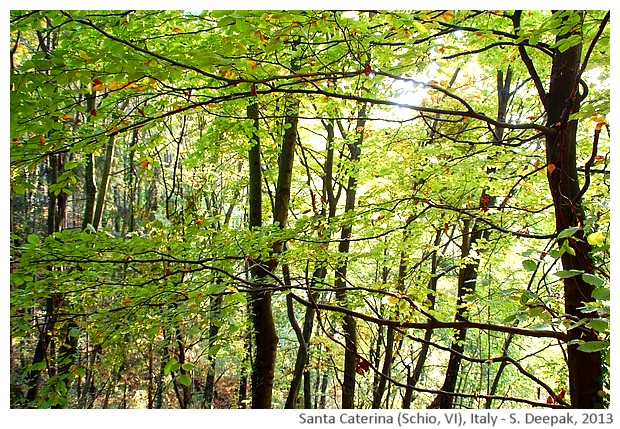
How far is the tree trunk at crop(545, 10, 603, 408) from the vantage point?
205 cm

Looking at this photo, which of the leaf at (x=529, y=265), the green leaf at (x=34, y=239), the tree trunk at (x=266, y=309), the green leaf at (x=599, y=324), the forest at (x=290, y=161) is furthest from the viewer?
the tree trunk at (x=266, y=309)

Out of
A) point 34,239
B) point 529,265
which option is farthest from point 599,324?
point 34,239

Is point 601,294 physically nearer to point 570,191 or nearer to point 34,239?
point 570,191

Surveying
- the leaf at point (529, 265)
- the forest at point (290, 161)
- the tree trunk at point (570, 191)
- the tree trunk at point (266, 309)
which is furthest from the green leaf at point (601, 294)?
the tree trunk at point (266, 309)

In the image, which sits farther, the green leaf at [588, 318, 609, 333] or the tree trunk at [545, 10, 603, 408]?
the tree trunk at [545, 10, 603, 408]

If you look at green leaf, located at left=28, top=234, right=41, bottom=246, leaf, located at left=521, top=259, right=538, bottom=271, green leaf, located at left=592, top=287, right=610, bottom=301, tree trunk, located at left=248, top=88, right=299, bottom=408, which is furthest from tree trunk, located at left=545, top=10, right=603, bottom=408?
green leaf, located at left=28, top=234, right=41, bottom=246

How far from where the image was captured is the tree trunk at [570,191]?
2.05 metres

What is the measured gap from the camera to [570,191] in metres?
2.17

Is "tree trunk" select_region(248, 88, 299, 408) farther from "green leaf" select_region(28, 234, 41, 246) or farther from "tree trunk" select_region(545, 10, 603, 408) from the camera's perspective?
"tree trunk" select_region(545, 10, 603, 408)

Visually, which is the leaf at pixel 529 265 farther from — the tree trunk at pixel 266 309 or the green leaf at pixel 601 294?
the tree trunk at pixel 266 309

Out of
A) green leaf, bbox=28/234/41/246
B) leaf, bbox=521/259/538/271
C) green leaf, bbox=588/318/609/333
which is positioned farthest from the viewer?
green leaf, bbox=28/234/41/246

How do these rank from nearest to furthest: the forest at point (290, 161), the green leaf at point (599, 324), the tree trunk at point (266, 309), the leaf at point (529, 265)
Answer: the green leaf at point (599, 324) < the leaf at point (529, 265) < the forest at point (290, 161) < the tree trunk at point (266, 309)
